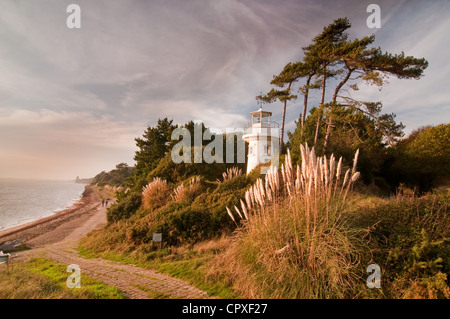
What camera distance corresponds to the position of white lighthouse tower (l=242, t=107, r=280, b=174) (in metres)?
18.8

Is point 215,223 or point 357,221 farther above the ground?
point 357,221

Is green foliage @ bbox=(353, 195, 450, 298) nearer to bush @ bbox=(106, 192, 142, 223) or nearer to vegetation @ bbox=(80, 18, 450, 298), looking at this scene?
vegetation @ bbox=(80, 18, 450, 298)

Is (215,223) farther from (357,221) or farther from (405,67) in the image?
(405,67)

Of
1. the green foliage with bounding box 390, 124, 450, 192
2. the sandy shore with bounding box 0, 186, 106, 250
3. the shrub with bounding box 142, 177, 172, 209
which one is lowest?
the sandy shore with bounding box 0, 186, 106, 250

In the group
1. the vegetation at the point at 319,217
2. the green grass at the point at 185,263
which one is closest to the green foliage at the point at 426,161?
the vegetation at the point at 319,217

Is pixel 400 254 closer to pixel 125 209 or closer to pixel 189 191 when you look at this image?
pixel 189 191

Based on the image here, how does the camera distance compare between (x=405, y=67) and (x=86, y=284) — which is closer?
(x=86, y=284)

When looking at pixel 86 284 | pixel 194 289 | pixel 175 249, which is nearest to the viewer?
pixel 194 289

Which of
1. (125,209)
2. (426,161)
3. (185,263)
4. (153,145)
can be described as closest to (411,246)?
(185,263)

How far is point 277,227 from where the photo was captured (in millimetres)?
4637

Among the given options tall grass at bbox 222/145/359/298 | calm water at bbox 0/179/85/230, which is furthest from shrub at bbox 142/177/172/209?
calm water at bbox 0/179/85/230
